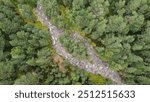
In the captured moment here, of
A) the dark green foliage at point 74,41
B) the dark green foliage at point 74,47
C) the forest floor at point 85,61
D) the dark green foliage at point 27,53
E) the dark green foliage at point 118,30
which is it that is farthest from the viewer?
Answer: the forest floor at point 85,61

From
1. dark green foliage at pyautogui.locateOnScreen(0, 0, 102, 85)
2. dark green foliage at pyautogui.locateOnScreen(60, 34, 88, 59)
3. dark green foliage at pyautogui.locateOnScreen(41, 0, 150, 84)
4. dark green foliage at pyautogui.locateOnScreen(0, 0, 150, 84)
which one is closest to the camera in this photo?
dark green foliage at pyautogui.locateOnScreen(41, 0, 150, 84)

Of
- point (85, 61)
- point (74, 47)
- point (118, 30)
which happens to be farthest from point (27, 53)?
point (118, 30)

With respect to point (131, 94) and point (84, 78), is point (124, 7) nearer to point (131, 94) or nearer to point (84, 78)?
point (84, 78)

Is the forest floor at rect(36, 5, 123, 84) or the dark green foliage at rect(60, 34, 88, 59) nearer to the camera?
the dark green foliage at rect(60, 34, 88, 59)

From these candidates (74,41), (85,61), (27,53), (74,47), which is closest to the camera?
(74,47)

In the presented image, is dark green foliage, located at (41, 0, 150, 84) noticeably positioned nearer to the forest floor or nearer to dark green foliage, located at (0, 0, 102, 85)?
the forest floor

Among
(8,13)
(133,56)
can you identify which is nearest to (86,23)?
Result: (133,56)

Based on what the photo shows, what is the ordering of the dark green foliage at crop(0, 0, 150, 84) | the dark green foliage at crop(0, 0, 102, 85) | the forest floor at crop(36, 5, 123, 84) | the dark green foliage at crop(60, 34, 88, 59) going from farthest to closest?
1. the forest floor at crop(36, 5, 123, 84)
2. the dark green foliage at crop(0, 0, 102, 85)
3. the dark green foliage at crop(60, 34, 88, 59)
4. the dark green foliage at crop(0, 0, 150, 84)

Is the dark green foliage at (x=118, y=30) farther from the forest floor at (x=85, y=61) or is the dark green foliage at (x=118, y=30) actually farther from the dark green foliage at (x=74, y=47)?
the dark green foliage at (x=74, y=47)

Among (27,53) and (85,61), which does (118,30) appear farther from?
(27,53)

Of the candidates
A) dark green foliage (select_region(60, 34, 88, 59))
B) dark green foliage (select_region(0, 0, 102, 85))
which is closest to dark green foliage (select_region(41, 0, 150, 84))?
dark green foliage (select_region(60, 34, 88, 59))

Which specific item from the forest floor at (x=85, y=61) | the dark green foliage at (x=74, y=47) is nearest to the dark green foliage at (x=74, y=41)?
the dark green foliage at (x=74, y=47)

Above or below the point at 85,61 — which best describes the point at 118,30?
above
